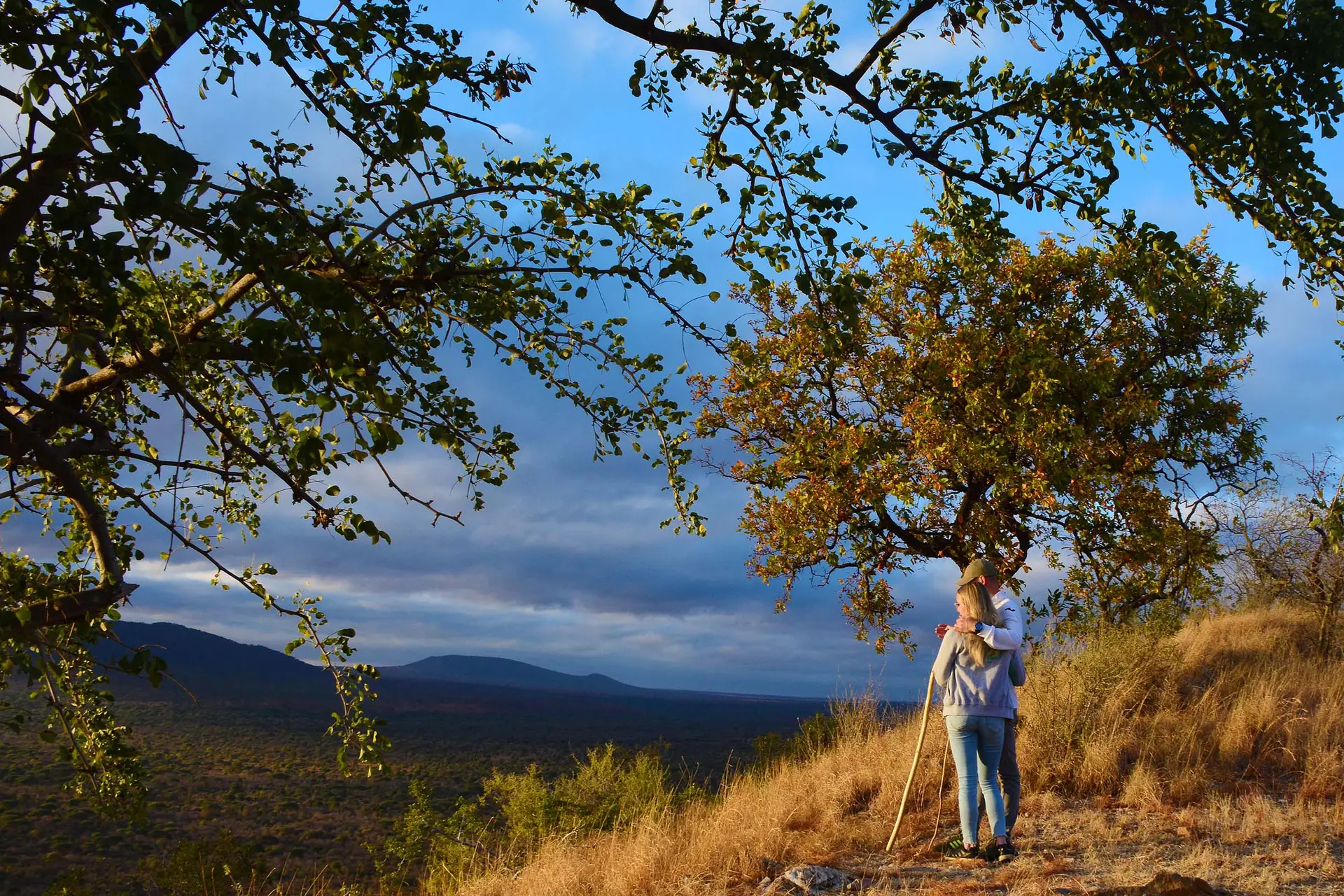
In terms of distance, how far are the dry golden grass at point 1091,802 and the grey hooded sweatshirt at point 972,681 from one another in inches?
44.1

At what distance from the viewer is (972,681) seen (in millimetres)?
6602

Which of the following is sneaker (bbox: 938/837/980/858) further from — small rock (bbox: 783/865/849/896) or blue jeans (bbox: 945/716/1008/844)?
small rock (bbox: 783/865/849/896)

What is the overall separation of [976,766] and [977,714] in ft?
1.38

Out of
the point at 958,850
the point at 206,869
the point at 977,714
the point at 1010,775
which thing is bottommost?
the point at 206,869

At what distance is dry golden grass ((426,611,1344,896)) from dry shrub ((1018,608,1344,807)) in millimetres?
21

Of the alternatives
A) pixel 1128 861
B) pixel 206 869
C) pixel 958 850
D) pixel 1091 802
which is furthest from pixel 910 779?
pixel 206 869

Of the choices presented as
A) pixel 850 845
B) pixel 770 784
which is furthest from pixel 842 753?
pixel 850 845

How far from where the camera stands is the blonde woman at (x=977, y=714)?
21.4ft

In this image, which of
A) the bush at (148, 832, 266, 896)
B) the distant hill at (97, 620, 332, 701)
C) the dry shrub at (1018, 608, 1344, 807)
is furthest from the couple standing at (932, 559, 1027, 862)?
the distant hill at (97, 620, 332, 701)

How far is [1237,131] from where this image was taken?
486 centimetres

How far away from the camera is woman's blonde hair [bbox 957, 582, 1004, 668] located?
6574mm

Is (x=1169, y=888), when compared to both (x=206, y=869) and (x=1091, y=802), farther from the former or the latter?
(x=206, y=869)

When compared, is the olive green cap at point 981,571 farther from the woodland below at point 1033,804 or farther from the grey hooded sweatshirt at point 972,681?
the woodland below at point 1033,804

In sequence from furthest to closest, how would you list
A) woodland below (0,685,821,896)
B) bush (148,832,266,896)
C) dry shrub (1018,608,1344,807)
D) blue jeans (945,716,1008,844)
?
woodland below (0,685,821,896), bush (148,832,266,896), dry shrub (1018,608,1344,807), blue jeans (945,716,1008,844)
